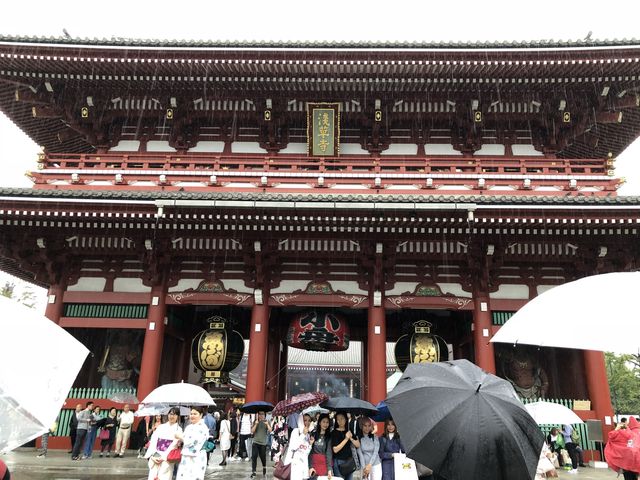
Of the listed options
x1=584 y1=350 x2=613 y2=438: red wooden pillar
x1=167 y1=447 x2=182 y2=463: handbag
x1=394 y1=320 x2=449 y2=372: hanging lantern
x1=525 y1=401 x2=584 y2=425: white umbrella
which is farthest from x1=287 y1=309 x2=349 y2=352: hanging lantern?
x1=167 y1=447 x2=182 y2=463: handbag

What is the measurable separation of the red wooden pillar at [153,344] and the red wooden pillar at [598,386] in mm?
11256

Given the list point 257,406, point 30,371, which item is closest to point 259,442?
point 257,406

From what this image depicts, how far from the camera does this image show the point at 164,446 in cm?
680

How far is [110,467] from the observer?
10.0m

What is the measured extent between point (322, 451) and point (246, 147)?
10.5m

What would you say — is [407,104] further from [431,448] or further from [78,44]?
[431,448]

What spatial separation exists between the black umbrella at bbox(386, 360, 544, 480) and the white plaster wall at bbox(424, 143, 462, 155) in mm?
11526

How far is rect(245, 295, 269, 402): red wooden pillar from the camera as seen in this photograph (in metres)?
12.3

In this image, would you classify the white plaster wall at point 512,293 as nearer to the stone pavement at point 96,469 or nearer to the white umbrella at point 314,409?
the stone pavement at point 96,469

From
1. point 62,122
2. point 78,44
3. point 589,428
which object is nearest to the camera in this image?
point 589,428

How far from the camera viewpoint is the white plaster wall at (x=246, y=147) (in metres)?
14.9

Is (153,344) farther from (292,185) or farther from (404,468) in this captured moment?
(404,468)

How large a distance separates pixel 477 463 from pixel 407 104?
12.4m

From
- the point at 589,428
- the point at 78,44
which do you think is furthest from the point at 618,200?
the point at 78,44
